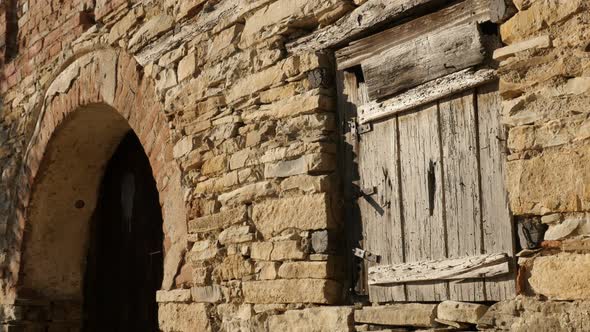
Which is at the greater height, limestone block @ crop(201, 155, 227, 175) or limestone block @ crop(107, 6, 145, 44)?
limestone block @ crop(107, 6, 145, 44)

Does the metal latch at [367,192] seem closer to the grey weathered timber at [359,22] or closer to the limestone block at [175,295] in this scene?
the grey weathered timber at [359,22]

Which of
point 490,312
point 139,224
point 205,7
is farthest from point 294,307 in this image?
point 139,224

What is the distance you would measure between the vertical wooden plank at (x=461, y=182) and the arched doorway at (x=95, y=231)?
10.1 ft

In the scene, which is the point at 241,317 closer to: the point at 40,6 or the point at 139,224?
the point at 139,224

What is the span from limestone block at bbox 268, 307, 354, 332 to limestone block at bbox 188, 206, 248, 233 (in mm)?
582

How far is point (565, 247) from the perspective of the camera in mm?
2779

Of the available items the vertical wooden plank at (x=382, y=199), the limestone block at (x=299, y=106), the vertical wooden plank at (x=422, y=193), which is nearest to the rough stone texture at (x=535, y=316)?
the vertical wooden plank at (x=422, y=193)

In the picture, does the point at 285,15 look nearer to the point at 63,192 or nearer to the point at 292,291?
the point at 292,291

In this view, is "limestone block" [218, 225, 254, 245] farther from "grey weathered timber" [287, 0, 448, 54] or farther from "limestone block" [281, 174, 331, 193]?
"grey weathered timber" [287, 0, 448, 54]

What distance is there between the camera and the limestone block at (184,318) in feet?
14.3

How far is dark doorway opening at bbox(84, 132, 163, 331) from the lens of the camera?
19.9ft

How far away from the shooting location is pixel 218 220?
4.37 metres

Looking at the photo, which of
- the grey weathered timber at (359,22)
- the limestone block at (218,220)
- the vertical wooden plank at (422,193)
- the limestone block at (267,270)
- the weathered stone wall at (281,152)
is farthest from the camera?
the limestone block at (218,220)

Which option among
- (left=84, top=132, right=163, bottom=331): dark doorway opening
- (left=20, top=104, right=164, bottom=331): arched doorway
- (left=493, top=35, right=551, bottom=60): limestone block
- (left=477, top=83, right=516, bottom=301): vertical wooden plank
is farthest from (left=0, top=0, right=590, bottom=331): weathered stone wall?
(left=84, top=132, right=163, bottom=331): dark doorway opening
